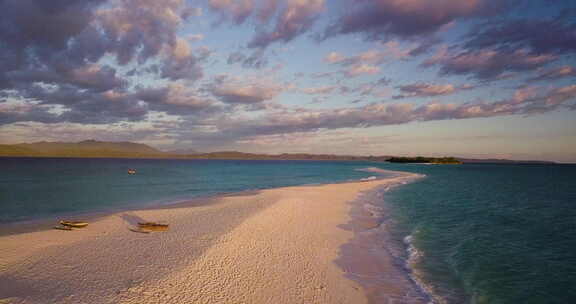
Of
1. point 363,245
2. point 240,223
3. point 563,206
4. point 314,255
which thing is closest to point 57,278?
point 240,223

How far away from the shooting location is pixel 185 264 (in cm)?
1023

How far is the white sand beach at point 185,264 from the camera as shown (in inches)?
331

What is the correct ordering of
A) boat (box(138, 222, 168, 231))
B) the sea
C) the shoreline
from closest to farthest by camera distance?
1. the shoreline
2. the sea
3. boat (box(138, 222, 168, 231))

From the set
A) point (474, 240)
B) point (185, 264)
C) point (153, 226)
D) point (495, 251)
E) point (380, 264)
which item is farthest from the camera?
point (153, 226)

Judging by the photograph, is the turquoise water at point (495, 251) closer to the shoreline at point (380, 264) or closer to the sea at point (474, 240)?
the sea at point (474, 240)

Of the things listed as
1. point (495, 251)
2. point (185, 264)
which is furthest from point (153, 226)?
point (495, 251)

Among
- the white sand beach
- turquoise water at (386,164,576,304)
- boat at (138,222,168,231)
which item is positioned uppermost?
boat at (138,222,168,231)

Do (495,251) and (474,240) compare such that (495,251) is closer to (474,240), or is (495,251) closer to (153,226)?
(474,240)

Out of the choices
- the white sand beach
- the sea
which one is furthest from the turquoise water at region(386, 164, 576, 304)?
the white sand beach

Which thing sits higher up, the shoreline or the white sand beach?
the white sand beach

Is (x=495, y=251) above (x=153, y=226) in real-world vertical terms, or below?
below

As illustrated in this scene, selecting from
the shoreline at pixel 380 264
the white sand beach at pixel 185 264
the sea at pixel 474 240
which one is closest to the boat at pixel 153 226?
the white sand beach at pixel 185 264

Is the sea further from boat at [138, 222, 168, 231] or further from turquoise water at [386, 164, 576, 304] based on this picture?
boat at [138, 222, 168, 231]

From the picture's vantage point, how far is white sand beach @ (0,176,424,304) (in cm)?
841
